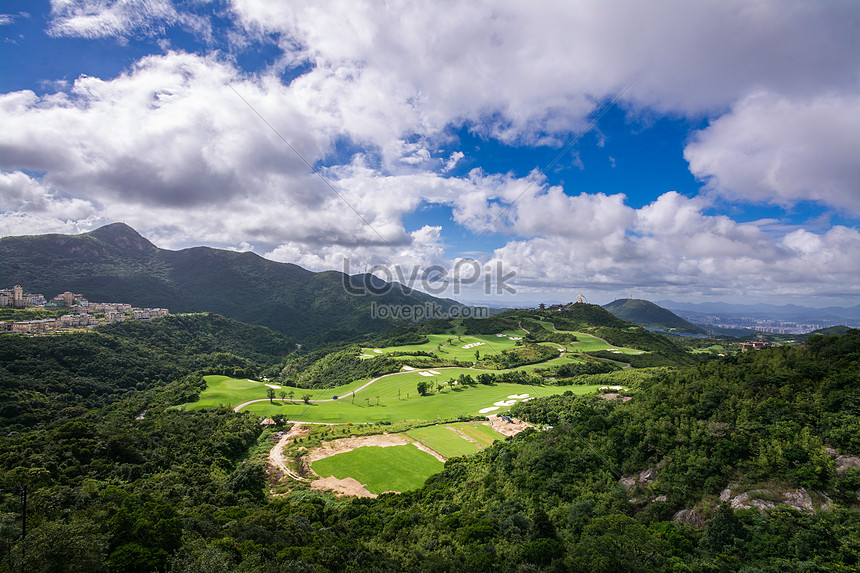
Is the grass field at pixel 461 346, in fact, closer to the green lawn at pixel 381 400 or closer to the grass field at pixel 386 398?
the grass field at pixel 386 398

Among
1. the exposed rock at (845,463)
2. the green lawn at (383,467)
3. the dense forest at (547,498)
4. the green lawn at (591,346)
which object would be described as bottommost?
the green lawn at (383,467)

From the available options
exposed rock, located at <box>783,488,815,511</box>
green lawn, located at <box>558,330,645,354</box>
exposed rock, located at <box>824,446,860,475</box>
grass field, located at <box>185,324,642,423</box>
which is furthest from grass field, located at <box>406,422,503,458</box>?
green lawn, located at <box>558,330,645,354</box>

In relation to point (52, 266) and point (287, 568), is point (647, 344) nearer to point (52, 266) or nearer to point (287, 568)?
point (287, 568)

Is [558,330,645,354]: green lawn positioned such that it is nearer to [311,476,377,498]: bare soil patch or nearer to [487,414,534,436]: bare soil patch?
[487,414,534,436]: bare soil patch

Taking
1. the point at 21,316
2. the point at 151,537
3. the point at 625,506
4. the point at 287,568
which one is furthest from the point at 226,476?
the point at 21,316

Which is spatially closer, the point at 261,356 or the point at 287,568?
the point at 287,568

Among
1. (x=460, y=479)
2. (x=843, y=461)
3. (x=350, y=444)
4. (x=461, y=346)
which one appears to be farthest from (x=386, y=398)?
(x=843, y=461)

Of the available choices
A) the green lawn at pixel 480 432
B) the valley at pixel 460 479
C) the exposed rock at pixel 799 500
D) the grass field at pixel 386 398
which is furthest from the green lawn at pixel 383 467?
the exposed rock at pixel 799 500
